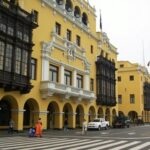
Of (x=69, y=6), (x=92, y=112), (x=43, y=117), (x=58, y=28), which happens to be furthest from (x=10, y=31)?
(x=92, y=112)

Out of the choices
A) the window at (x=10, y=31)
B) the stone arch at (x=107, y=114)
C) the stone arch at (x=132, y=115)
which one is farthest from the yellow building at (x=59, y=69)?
the stone arch at (x=132, y=115)

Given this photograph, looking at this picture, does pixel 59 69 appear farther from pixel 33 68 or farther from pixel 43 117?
pixel 43 117

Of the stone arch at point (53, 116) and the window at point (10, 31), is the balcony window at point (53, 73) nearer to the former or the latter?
the stone arch at point (53, 116)

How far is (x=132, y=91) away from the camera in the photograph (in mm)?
87312

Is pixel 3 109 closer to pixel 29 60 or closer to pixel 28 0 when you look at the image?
pixel 29 60

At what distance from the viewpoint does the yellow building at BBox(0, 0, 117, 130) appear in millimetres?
35938

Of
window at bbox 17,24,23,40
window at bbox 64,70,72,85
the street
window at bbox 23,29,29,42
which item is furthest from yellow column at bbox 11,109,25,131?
window at bbox 64,70,72,85

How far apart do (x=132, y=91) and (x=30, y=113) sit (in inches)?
2015

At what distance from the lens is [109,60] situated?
63.9 metres

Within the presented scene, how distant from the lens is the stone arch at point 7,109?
3562 cm

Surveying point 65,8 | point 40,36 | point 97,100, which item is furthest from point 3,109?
point 97,100

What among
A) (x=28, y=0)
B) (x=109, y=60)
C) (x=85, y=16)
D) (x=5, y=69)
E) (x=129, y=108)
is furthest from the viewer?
(x=129, y=108)

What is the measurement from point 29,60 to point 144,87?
5952 cm

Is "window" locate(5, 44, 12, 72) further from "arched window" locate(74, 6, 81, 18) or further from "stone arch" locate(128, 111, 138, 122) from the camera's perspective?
"stone arch" locate(128, 111, 138, 122)
